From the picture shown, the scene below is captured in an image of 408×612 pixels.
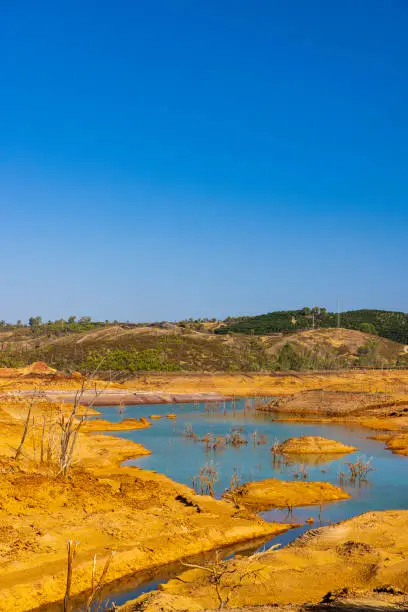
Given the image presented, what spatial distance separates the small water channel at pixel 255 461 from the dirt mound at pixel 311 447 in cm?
73

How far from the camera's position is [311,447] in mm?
29406

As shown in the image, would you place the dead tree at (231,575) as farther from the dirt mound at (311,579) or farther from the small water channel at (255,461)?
the small water channel at (255,461)

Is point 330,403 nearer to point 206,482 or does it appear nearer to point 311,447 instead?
point 311,447

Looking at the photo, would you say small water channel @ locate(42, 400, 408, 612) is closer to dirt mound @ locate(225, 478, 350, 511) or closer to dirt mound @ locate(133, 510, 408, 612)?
dirt mound @ locate(225, 478, 350, 511)

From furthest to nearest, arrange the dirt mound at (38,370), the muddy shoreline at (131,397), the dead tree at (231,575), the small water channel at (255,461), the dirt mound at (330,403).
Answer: the dirt mound at (38,370), the muddy shoreline at (131,397), the dirt mound at (330,403), the small water channel at (255,461), the dead tree at (231,575)

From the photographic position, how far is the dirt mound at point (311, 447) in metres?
29.1

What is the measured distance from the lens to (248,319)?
170625 millimetres

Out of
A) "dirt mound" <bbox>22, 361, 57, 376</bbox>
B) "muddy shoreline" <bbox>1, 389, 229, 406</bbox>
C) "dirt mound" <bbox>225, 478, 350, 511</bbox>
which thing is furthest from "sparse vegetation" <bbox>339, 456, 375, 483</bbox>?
"dirt mound" <bbox>22, 361, 57, 376</bbox>

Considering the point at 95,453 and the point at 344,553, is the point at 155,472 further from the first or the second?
the point at 344,553

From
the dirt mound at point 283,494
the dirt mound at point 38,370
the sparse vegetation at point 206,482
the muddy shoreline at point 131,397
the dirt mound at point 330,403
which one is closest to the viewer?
the dirt mound at point 283,494

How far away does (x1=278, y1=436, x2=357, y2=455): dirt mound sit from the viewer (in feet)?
95.5

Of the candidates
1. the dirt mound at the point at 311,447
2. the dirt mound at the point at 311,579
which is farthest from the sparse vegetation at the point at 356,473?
the dirt mound at the point at 311,579

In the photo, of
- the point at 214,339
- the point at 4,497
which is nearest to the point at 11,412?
the point at 4,497

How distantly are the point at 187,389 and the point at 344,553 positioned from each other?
4860cm
